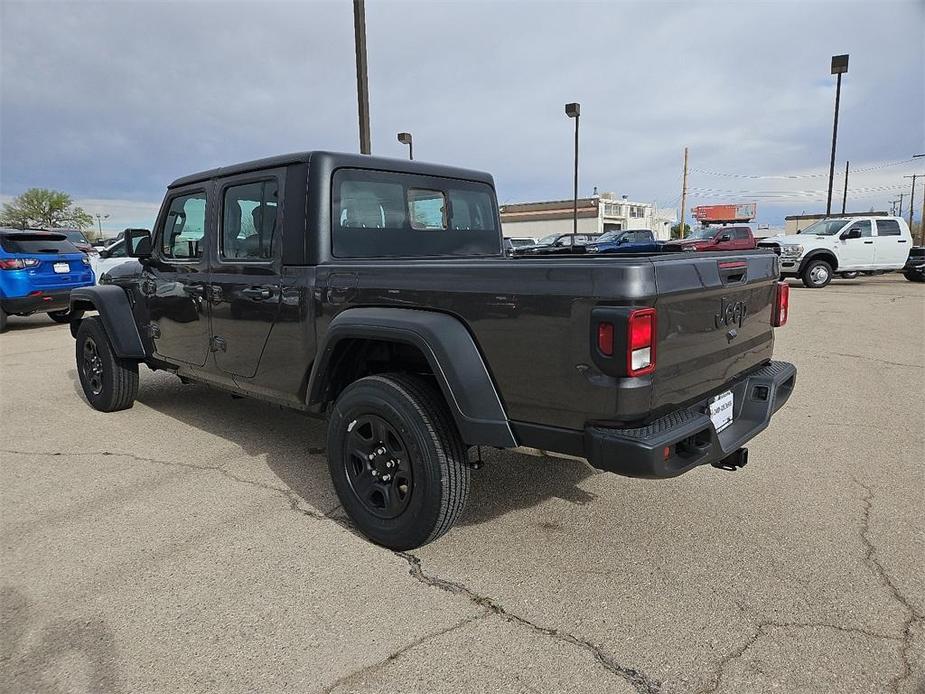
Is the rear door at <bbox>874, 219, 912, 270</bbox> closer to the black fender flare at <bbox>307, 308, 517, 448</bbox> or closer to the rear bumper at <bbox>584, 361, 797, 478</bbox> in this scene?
the rear bumper at <bbox>584, 361, 797, 478</bbox>

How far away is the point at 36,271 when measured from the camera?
1048 centimetres

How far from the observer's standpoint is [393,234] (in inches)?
145

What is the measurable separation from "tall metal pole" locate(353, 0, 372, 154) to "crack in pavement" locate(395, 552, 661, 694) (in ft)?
28.4

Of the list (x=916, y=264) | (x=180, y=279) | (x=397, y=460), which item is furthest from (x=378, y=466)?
(x=916, y=264)

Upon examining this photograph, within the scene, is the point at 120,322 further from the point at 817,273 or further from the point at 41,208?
the point at 41,208

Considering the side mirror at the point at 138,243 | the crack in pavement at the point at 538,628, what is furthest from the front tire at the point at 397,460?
the side mirror at the point at 138,243

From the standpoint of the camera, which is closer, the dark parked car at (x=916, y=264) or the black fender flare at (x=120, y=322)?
the black fender flare at (x=120, y=322)

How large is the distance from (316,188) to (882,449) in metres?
4.12

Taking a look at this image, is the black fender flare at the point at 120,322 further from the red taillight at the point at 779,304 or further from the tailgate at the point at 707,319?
the red taillight at the point at 779,304

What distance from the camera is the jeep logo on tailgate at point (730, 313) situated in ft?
8.94

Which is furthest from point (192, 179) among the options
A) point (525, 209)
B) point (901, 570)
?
point (525, 209)

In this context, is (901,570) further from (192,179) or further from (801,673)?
(192,179)

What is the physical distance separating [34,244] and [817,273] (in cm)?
1837

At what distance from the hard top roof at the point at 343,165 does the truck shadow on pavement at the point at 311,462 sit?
175cm
